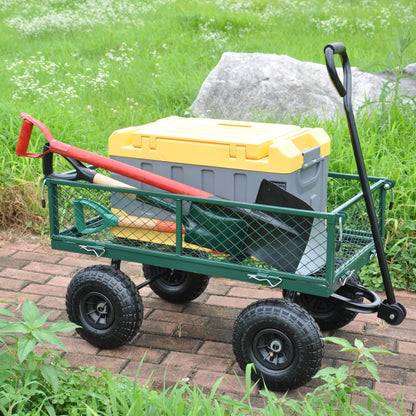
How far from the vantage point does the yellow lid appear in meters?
2.99

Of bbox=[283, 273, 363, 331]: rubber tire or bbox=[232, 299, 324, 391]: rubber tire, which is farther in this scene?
bbox=[283, 273, 363, 331]: rubber tire

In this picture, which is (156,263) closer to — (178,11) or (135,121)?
(135,121)

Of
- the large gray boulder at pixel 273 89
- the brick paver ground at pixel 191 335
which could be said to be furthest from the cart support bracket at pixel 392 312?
the large gray boulder at pixel 273 89

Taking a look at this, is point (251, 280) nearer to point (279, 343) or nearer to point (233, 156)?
point (279, 343)

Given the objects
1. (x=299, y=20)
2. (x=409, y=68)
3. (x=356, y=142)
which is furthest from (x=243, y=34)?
(x=356, y=142)

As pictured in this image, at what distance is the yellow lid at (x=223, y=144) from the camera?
2.99 m

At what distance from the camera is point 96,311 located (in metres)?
3.43

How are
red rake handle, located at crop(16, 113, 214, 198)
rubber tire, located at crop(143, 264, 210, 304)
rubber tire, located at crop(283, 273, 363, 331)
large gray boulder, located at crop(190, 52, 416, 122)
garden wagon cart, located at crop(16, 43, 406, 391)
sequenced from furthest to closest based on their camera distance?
1. large gray boulder, located at crop(190, 52, 416, 122)
2. rubber tire, located at crop(143, 264, 210, 304)
3. rubber tire, located at crop(283, 273, 363, 331)
4. red rake handle, located at crop(16, 113, 214, 198)
5. garden wagon cart, located at crop(16, 43, 406, 391)

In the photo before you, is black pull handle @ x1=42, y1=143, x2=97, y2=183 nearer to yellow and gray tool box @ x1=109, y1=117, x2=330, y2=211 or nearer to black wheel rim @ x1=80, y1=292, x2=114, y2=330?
yellow and gray tool box @ x1=109, y1=117, x2=330, y2=211

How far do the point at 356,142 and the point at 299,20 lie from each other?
26.6 ft

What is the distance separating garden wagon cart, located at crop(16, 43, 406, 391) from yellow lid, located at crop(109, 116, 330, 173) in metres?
0.14

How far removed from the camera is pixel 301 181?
10.2ft

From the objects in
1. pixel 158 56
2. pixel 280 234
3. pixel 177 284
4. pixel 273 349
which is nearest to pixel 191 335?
pixel 177 284

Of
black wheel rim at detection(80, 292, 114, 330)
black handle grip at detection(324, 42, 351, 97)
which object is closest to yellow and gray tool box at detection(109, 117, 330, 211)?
black handle grip at detection(324, 42, 351, 97)
